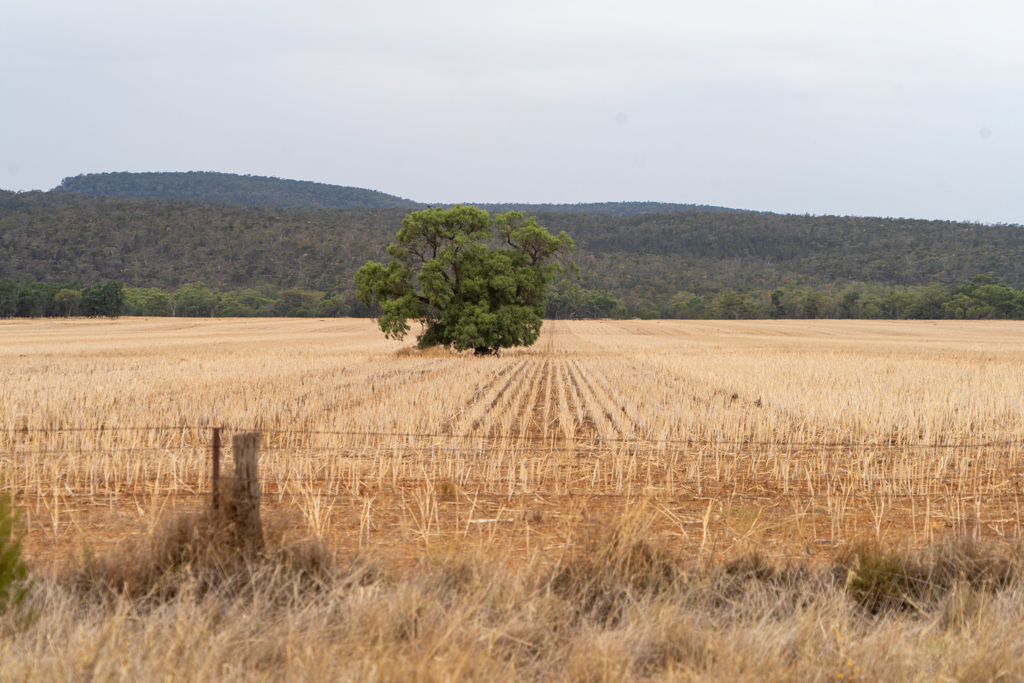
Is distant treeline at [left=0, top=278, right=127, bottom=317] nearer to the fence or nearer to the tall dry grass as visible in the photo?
the fence

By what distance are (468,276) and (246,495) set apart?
29.9 meters

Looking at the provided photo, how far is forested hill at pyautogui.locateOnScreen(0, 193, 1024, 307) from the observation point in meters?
138

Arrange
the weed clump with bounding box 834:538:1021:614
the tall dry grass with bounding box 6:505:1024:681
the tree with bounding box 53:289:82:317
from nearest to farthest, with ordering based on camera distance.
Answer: the tall dry grass with bounding box 6:505:1024:681 → the weed clump with bounding box 834:538:1021:614 → the tree with bounding box 53:289:82:317

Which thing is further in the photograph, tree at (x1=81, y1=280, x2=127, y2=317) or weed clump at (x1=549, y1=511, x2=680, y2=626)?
tree at (x1=81, y1=280, x2=127, y2=317)

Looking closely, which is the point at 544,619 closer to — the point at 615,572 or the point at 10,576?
the point at 615,572

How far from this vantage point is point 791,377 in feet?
75.7

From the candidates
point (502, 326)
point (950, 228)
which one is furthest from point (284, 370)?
point (950, 228)

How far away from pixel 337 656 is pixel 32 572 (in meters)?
2.88

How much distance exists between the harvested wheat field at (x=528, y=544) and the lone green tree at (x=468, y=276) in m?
18.7

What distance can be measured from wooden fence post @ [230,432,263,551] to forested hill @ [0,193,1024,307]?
5125 inches

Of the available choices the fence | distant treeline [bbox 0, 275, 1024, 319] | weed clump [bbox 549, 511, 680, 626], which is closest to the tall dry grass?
weed clump [bbox 549, 511, 680, 626]

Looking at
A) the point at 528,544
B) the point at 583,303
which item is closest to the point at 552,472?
the point at 528,544

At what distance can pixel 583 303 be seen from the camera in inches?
5192

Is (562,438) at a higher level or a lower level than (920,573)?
lower
